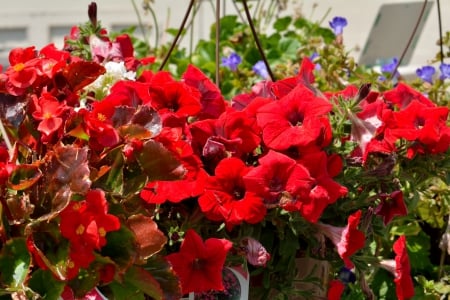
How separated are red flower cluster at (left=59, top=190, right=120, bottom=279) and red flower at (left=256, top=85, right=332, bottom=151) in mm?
302

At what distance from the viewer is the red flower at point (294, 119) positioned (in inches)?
45.4

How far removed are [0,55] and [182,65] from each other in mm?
1887

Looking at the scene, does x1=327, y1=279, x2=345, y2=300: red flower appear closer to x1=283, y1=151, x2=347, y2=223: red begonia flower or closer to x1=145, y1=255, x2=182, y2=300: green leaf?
x1=283, y1=151, x2=347, y2=223: red begonia flower

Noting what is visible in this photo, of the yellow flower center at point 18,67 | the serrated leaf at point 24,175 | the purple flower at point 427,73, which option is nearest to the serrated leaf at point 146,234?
the serrated leaf at point 24,175

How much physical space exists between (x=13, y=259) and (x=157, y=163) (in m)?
0.20

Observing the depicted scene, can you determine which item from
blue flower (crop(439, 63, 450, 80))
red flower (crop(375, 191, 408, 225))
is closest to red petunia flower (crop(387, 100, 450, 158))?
red flower (crop(375, 191, 408, 225))

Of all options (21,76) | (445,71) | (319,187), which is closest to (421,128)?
(319,187)

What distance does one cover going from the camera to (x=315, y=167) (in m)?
1.14

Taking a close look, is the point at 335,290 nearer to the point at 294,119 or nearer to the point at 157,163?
the point at 294,119

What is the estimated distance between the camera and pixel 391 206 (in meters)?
1.23

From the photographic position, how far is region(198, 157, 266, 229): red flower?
110 cm

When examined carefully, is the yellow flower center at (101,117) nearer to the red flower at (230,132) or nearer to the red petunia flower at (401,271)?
the red flower at (230,132)

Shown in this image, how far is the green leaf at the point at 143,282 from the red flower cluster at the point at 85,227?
5 centimetres

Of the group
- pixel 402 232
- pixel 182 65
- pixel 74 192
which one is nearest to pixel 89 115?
pixel 74 192
